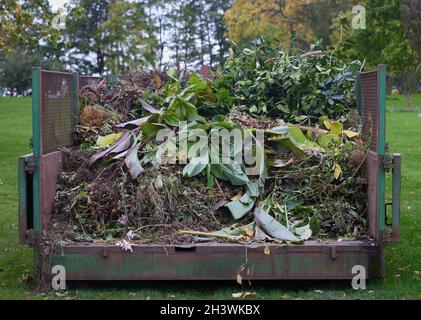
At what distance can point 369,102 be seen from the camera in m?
6.18

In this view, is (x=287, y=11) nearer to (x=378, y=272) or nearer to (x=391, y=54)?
(x=391, y=54)

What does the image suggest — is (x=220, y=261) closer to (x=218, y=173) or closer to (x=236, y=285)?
(x=236, y=285)

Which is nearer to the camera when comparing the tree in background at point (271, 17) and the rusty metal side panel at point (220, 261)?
the rusty metal side panel at point (220, 261)

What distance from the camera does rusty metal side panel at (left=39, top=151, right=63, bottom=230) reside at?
18.7 ft

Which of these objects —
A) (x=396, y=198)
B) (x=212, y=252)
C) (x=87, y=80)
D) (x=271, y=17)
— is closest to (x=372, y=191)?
(x=396, y=198)

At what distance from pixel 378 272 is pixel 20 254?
3744 millimetres

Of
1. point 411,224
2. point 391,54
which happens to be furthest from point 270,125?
point 391,54

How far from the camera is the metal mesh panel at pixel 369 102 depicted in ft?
19.0

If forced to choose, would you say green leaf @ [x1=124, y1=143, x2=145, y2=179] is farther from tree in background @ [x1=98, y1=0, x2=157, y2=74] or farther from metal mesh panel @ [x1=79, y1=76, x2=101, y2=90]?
tree in background @ [x1=98, y1=0, x2=157, y2=74]

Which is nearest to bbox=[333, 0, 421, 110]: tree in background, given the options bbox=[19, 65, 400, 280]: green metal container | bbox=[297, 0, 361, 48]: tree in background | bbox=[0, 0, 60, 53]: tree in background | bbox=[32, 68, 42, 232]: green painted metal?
bbox=[297, 0, 361, 48]: tree in background

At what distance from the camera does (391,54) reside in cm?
3148

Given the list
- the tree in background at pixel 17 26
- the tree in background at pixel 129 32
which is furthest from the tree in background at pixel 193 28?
the tree in background at pixel 17 26

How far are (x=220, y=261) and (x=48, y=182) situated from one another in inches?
64.0

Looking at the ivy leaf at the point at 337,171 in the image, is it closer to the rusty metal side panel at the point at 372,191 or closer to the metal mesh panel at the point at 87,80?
the rusty metal side panel at the point at 372,191
